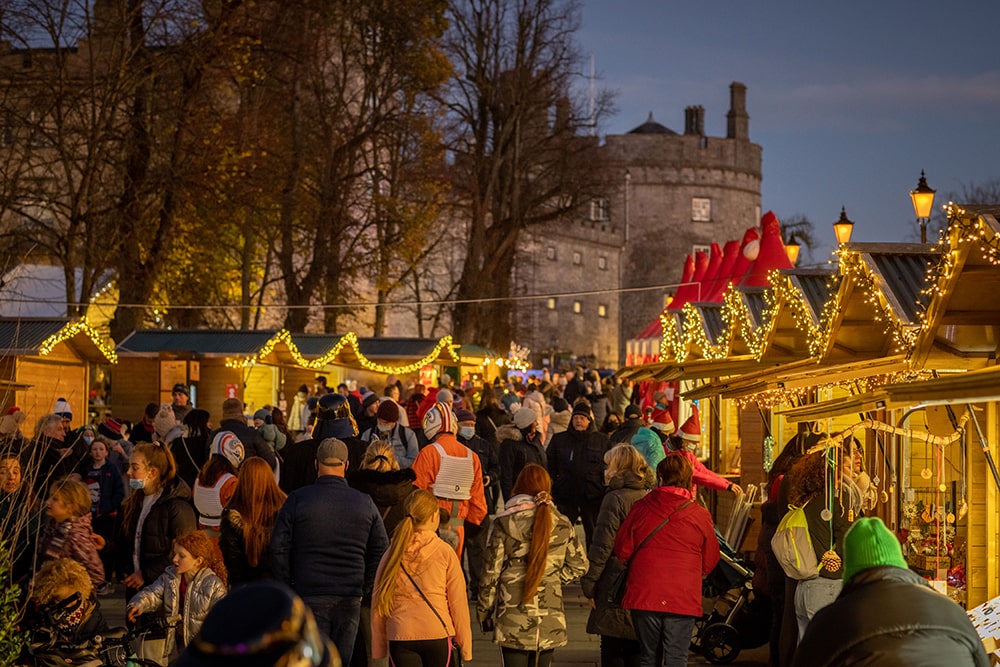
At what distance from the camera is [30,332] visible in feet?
74.1

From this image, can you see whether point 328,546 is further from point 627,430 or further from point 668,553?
point 627,430

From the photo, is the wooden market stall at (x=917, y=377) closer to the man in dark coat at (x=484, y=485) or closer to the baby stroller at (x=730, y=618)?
the baby stroller at (x=730, y=618)

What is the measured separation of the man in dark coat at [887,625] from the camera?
14.1 ft

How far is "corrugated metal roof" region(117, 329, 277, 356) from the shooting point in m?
27.8

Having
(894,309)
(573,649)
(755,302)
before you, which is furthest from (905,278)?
(755,302)

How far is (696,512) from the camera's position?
863cm

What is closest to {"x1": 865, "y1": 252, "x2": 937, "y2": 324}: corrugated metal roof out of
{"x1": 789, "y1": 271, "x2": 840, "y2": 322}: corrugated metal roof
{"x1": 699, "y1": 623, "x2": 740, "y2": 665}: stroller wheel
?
{"x1": 789, "y1": 271, "x2": 840, "y2": 322}: corrugated metal roof

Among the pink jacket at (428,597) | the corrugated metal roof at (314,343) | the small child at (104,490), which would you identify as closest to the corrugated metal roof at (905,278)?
the pink jacket at (428,597)

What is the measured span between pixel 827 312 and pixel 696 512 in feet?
14.2

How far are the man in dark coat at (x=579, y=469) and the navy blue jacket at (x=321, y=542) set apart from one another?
705 cm

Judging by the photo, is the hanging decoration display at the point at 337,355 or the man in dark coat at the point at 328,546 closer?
the man in dark coat at the point at 328,546

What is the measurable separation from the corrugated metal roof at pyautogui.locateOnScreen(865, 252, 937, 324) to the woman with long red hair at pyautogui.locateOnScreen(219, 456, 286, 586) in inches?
189

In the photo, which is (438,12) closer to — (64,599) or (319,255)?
(319,255)

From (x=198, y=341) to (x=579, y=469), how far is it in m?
15.2
